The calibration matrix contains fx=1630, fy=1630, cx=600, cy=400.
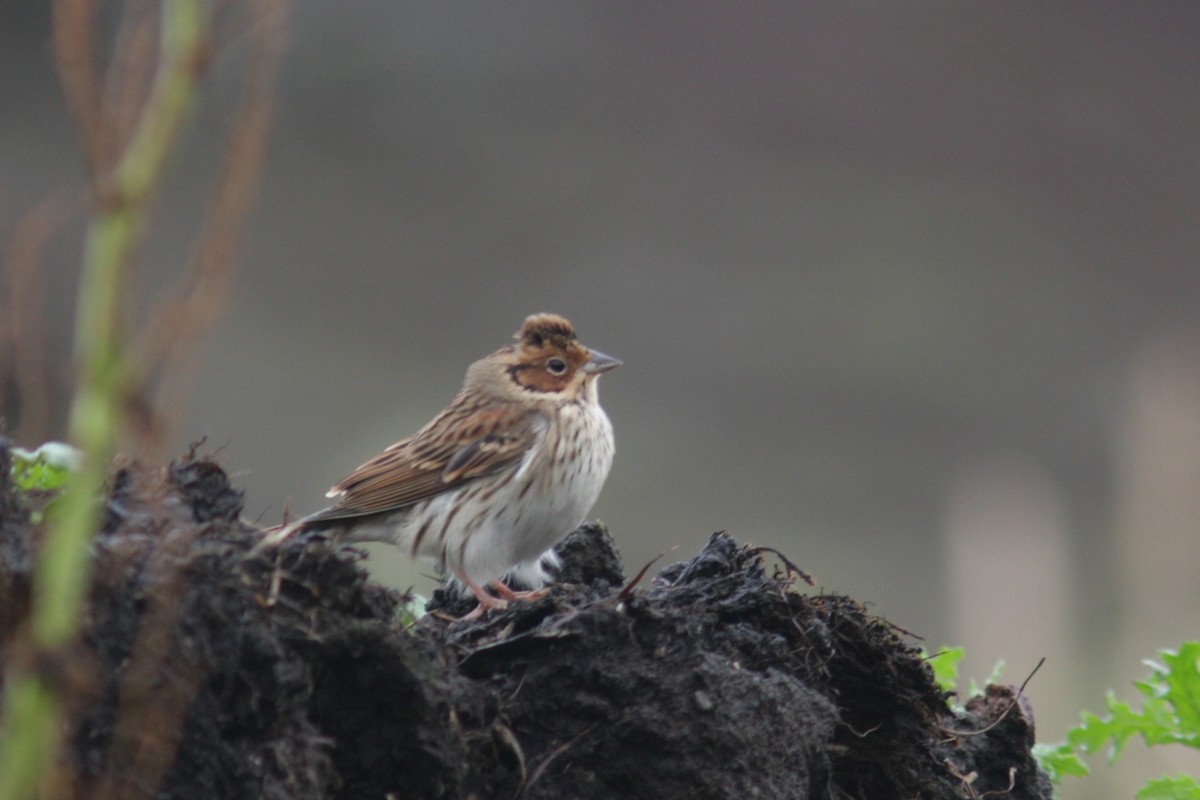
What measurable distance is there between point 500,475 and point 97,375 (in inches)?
151

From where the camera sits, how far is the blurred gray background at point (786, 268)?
10.5 meters

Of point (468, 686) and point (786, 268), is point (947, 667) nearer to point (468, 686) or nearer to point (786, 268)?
point (468, 686)

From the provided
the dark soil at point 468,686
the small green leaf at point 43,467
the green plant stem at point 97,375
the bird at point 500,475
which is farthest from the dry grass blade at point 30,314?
the bird at point 500,475

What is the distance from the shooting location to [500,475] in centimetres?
529

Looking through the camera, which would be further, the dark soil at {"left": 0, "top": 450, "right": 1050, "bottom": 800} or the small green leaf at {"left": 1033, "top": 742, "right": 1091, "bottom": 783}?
the small green leaf at {"left": 1033, "top": 742, "right": 1091, "bottom": 783}

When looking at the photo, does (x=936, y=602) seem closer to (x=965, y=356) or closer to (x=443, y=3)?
(x=965, y=356)

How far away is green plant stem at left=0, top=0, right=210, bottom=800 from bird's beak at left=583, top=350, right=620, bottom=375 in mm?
4125

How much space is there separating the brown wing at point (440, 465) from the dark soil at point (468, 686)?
169cm

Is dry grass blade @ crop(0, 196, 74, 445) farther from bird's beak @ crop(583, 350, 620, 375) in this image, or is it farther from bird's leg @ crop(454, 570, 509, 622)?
bird's beak @ crop(583, 350, 620, 375)

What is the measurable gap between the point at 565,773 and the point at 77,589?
157 centimetres

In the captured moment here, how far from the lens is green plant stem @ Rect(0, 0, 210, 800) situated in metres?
1.42

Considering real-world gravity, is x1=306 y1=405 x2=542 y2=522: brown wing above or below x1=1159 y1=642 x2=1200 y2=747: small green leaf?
above

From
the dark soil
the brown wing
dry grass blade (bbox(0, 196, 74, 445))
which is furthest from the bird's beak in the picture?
dry grass blade (bbox(0, 196, 74, 445))

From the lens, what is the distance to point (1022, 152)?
1422 cm
